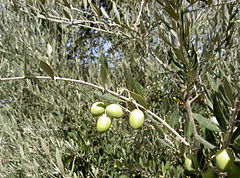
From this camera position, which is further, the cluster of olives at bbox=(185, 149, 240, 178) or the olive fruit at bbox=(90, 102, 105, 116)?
the olive fruit at bbox=(90, 102, 105, 116)

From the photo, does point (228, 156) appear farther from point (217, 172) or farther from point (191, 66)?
point (191, 66)

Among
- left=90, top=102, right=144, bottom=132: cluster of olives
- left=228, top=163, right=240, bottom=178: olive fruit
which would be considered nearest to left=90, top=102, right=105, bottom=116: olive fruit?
left=90, top=102, right=144, bottom=132: cluster of olives

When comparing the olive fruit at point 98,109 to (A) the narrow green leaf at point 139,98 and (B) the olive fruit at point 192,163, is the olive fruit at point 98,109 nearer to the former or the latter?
(A) the narrow green leaf at point 139,98

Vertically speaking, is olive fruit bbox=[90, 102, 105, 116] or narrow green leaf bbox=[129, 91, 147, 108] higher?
narrow green leaf bbox=[129, 91, 147, 108]

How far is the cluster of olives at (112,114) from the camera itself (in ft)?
2.29

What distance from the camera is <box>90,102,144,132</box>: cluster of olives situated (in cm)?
70

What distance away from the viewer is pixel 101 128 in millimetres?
779

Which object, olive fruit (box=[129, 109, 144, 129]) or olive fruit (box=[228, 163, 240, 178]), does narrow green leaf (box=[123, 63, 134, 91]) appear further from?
olive fruit (box=[228, 163, 240, 178])

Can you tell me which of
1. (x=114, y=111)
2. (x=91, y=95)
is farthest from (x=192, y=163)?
(x=91, y=95)

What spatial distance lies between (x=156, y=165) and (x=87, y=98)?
0.73 meters

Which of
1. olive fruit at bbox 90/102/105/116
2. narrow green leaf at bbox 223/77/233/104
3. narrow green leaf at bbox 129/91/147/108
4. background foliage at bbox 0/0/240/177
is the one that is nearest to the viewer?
narrow green leaf at bbox 223/77/233/104

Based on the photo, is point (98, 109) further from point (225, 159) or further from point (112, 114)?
point (225, 159)

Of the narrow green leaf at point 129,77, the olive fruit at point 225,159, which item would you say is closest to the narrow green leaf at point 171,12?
A: the narrow green leaf at point 129,77

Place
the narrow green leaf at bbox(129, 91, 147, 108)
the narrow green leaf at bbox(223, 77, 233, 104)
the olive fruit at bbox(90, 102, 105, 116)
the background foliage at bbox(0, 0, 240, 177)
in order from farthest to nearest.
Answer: the background foliage at bbox(0, 0, 240, 177), the olive fruit at bbox(90, 102, 105, 116), the narrow green leaf at bbox(129, 91, 147, 108), the narrow green leaf at bbox(223, 77, 233, 104)
